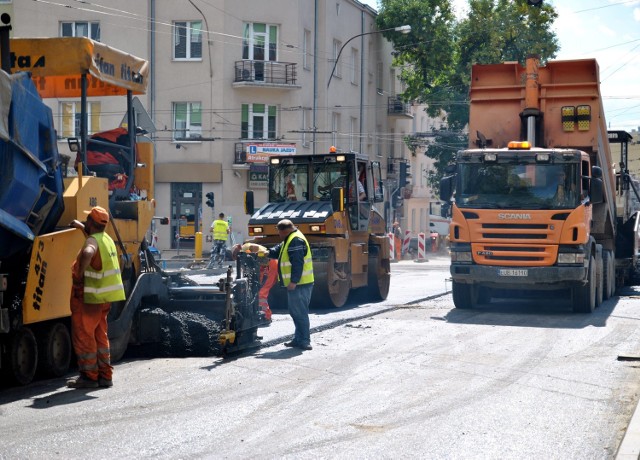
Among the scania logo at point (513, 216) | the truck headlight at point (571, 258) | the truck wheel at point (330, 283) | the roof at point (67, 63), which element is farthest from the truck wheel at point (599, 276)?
the roof at point (67, 63)

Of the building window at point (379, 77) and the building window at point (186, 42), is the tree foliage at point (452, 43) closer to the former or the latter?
the building window at point (379, 77)

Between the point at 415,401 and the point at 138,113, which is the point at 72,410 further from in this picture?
the point at 138,113

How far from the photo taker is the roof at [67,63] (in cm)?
1087

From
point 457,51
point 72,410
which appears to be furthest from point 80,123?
point 457,51

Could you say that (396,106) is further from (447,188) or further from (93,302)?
(93,302)

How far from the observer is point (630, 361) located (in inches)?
465

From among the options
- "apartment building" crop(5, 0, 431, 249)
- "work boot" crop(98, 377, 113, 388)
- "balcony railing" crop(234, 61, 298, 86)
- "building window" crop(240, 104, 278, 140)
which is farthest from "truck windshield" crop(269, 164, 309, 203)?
"building window" crop(240, 104, 278, 140)

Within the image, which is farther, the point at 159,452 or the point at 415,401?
the point at 415,401

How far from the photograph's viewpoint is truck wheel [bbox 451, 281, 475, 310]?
17859 mm

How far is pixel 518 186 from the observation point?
668 inches

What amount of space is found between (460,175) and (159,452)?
11.2 meters

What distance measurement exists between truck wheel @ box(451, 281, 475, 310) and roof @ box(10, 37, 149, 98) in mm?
7733

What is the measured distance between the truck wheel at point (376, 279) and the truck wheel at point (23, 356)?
411 inches

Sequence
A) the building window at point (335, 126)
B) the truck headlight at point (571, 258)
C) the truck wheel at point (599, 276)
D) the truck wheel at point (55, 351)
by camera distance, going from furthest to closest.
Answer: the building window at point (335, 126) < the truck wheel at point (599, 276) < the truck headlight at point (571, 258) < the truck wheel at point (55, 351)
